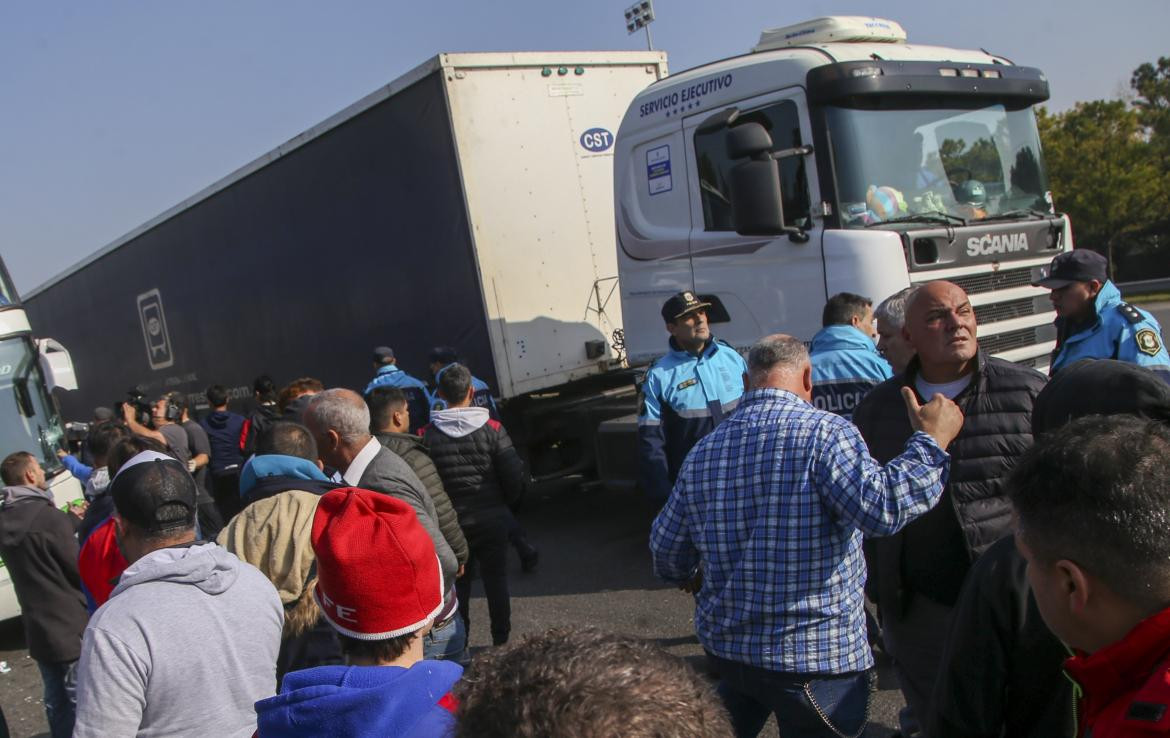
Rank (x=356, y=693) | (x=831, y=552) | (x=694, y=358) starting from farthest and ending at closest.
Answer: (x=694, y=358), (x=831, y=552), (x=356, y=693)

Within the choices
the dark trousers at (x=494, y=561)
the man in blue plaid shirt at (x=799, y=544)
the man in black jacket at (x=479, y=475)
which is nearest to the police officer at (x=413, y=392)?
the man in black jacket at (x=479, y=475)

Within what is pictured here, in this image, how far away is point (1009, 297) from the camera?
6.24 metres

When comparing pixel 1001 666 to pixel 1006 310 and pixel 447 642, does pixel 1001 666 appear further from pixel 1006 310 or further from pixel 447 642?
pixel 1006 310

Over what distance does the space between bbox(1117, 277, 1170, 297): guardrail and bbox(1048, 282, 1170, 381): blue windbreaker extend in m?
22.9

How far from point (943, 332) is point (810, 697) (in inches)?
48.1

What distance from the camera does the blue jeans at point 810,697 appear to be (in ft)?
8.92

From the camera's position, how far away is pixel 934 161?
6141 mm

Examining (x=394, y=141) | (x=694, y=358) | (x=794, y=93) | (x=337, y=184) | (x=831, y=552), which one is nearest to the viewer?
(x=831, y=552)

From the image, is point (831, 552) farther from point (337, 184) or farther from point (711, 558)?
point (337, 184)

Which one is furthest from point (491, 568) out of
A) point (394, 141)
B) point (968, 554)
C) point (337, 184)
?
point (337, 184)

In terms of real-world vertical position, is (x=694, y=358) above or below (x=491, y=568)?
above

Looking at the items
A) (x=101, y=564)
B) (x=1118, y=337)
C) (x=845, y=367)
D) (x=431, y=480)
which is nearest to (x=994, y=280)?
(x=1118, y=337)

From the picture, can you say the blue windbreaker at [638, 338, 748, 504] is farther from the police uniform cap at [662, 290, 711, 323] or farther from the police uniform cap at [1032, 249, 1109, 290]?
the police uniform cap at [1032, 249, 1109, 290]

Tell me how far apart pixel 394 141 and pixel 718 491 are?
6.58 metres
